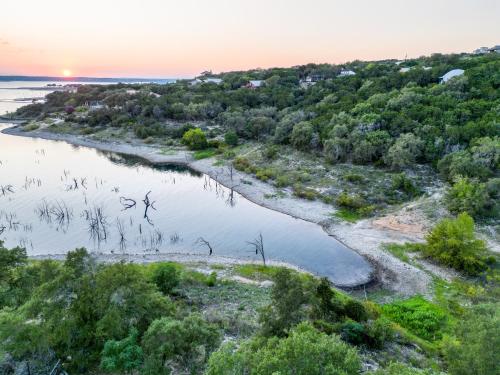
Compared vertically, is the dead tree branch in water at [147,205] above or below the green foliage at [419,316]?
above

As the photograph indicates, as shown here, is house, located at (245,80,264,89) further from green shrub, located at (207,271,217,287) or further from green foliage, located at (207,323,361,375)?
green foliage, located at (207,323,361,375)

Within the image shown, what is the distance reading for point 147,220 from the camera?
40.9 m

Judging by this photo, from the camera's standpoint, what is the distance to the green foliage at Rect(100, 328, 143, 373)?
43.1 feet

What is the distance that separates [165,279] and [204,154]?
1701 inches

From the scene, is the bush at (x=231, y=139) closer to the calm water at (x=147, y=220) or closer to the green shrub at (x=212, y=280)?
the calm water at (x=147, y=220)

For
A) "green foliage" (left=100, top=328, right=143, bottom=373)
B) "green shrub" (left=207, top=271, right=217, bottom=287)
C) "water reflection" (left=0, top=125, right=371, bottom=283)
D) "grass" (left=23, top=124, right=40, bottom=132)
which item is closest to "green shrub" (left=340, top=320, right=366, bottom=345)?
"water reflection" (left=0, top=125, right=371, bottom=283)

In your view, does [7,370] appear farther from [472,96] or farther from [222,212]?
[472,96]

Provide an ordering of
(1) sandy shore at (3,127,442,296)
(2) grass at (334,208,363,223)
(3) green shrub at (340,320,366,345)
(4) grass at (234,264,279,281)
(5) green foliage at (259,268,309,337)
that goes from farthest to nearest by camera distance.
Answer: (2) grass at (334,208,363,223)
(4) grass at (234,264,279,281)
(1) sandy shore at (3,127,442,296)
(3) green shrub at (340,320,366,345)
(5) green foliage at (259,268,309,337)

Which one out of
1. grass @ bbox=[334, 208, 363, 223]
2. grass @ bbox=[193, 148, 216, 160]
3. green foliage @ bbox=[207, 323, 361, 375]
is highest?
green foliage @ bbox=[207, 323, 361, 375]

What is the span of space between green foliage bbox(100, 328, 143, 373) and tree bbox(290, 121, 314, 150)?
50.9 m

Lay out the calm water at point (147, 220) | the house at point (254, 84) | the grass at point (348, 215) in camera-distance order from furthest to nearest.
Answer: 1. the house at point (254, 84)
2. the grass at point (348, 215)
3. the calm water at point (147, 220)

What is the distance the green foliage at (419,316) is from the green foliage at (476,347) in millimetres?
6635

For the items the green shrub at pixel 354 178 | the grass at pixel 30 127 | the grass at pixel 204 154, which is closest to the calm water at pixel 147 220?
the grass at pixel 204 154

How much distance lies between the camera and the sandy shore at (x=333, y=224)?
2870 centimetres
